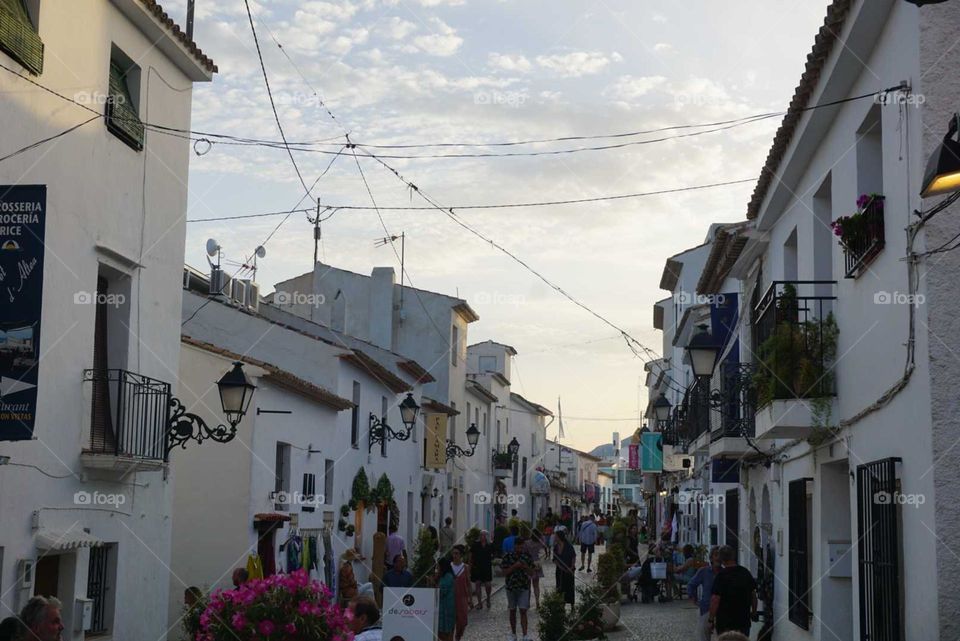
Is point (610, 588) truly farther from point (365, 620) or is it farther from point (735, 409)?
point (365, 620)

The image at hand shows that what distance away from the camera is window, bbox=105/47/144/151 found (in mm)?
12812

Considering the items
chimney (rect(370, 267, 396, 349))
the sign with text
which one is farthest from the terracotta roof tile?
chimney (rect(370, 267, 396, 349))

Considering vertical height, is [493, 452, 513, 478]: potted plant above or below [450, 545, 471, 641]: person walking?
above

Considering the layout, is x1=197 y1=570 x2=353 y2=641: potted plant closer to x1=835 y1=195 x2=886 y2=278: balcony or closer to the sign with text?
the sign with text

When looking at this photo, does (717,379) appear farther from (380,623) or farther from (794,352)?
(380,623)

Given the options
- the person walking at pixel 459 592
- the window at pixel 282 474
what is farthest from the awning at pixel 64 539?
the window at pixel 282 474

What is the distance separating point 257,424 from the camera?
62.9 feet

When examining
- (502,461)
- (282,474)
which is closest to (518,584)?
(282,474)

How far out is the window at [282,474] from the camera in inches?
805

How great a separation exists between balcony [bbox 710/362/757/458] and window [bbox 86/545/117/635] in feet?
25.2

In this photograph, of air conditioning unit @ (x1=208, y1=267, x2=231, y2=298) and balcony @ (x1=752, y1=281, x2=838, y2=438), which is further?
air conditioning unit @ (x1=208, y1=267, x2=231, y2=298)

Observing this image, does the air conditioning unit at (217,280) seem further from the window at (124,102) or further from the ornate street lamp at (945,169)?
the ornate street lamp at (945,169)

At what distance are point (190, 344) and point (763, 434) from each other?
9.97 meters

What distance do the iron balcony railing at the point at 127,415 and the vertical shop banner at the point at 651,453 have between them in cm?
2388
